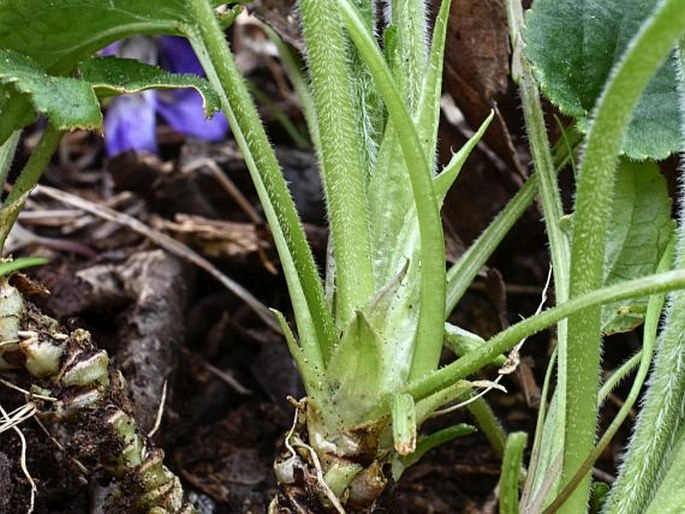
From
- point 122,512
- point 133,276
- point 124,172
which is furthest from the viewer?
point 124,172

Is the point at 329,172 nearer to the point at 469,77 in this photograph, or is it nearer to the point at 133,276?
the point at 469,77

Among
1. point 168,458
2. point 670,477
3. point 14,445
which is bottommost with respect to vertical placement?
point 168,458

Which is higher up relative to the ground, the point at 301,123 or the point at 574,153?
the point at 574,153

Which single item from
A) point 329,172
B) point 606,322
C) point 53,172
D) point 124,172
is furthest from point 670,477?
point 53,172

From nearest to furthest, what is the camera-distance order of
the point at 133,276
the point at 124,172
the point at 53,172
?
the point at 133,276, the point at 124,172, the point at 53,172

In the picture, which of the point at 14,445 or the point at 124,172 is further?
the point at 124,172

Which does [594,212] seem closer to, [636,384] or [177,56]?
[636,384]
